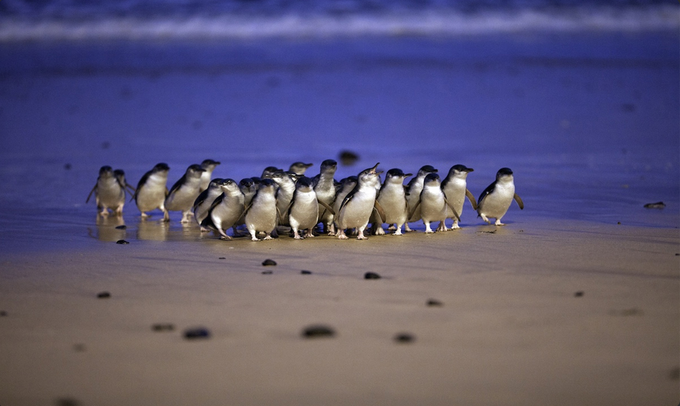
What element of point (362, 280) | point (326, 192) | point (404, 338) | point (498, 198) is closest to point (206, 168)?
point (326, 192)

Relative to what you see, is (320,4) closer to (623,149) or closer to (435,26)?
(435,26)

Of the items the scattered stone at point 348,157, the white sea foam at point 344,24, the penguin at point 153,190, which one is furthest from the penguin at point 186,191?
the white sea foam at point 344,24

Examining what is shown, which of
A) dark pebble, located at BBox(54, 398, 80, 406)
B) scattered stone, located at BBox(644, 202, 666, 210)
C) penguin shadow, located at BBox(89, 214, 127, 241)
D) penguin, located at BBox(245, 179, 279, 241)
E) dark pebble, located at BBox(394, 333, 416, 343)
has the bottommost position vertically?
dark pebble, located at BBox(54, 398, 80, 406)

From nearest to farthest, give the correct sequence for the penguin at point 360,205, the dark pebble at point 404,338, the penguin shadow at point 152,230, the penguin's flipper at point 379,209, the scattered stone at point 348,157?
the dark pebble at point 404,338 < the penguin at point 360,205 < the penguin's flipper at point 379,209 < the penguin shadow at point 152,230 < the scattered stone at point 348,157

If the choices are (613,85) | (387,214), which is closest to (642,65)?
(613,85)

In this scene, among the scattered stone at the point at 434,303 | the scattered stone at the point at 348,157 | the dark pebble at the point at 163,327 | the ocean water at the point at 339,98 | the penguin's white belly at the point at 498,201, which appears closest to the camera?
the dark pebble at the point at 163,327

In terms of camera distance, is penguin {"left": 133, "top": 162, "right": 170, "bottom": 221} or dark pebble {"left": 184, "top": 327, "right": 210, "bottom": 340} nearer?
dark pebble {"left": 184, "top": 327, "right": 210, "bottom": 340}

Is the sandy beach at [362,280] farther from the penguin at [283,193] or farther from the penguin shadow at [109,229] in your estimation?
the penguin at [283,193]

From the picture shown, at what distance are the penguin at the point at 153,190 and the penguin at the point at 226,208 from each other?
4.07ft

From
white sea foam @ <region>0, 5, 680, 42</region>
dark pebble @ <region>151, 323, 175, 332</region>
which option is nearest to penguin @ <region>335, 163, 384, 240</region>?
dark pebble @ <region>151, 323, 175, 332</region>

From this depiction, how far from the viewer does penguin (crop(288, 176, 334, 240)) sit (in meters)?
6.66

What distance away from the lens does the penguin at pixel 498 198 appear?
7.18m

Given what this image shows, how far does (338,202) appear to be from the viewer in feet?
23.0

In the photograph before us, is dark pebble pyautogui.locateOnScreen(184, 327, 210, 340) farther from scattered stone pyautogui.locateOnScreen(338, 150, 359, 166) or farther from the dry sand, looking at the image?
scattered stone pyautogui.locateOnScreen(338, 150, 359, 166)
